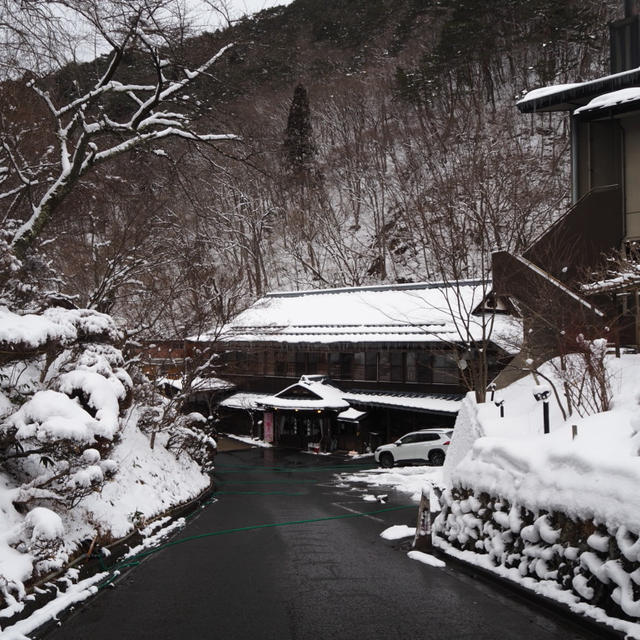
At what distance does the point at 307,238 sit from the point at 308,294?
8859mm

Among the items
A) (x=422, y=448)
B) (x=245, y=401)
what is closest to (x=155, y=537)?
(x=422, y=448)

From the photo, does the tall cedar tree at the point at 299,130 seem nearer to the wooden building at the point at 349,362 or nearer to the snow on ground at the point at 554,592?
the wooden building at the point at 349,362

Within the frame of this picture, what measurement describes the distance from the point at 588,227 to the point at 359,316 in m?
18.0

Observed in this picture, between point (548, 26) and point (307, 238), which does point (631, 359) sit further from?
point (548, 26)

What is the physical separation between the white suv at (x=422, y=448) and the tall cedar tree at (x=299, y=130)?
29.3 metres

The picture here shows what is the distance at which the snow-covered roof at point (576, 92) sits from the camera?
56.5 feet

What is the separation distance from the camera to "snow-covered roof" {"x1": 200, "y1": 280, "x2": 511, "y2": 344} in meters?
29.3

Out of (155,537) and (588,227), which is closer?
(155,537)

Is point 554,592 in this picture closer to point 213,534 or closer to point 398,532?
point 398,532

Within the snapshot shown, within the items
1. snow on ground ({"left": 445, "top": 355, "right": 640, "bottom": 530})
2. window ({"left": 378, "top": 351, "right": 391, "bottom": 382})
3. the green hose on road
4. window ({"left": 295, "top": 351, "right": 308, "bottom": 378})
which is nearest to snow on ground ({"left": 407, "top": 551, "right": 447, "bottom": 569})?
snow on ground ({"left": 445, "top": 355, "right": 640, "bottom": 530})

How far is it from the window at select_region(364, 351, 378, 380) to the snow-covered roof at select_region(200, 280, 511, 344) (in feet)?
4.55

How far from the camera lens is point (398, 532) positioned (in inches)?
481

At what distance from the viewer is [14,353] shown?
8891 millimetres

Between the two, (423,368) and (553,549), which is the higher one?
(553,549)
